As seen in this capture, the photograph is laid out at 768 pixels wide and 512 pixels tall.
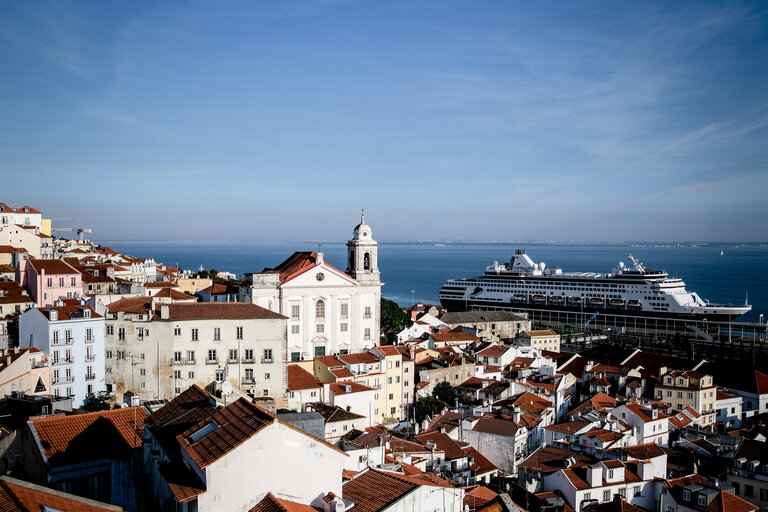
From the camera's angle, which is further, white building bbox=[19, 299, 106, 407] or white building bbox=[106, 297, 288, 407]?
white building bbox=[106, 297, 288, 407]

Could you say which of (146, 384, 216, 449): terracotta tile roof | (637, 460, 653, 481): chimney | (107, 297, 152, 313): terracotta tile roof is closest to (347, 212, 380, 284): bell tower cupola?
(107, 297, 152, 313): terracotta tile roof

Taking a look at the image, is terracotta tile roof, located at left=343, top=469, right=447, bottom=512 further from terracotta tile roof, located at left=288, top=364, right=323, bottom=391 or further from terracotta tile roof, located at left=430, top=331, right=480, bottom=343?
terracotta tile roof, located at left=430, top=331, right=480, bottom=343

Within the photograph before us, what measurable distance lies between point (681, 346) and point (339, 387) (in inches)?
1325

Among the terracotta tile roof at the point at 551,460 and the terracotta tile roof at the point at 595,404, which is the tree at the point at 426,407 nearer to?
the terracotta tile roof at the point at 595,404

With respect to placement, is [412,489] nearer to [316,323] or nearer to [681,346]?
[316,323]

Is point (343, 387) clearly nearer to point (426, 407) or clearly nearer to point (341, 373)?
point (341, 373)

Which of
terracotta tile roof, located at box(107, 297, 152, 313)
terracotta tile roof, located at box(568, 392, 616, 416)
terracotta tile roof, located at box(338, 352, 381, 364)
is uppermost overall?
terracotta tile roof, located at box(107, 297, 152, 313)

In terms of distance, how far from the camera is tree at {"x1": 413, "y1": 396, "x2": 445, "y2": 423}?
29.0 metres

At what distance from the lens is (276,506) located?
8.55 meters

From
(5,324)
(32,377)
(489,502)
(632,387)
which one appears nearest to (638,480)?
(489,502)

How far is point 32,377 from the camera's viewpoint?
21.2 metres

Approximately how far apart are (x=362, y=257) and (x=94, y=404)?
1975cm

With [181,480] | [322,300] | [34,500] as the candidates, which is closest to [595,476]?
[181,480]

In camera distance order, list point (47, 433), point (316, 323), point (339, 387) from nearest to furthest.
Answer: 1. point (47, 433)
2. point (339, 387)
3. point (316, 323)
